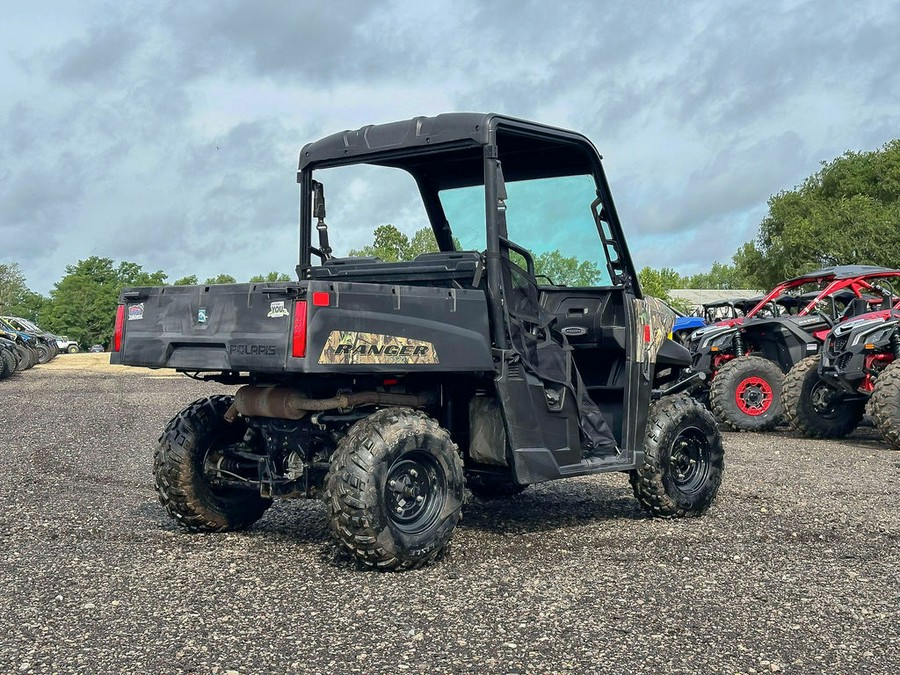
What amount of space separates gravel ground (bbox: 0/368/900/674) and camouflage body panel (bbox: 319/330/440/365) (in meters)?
1.16

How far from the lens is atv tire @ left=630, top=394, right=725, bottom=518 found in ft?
23.7

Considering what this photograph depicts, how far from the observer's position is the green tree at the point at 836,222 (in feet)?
144

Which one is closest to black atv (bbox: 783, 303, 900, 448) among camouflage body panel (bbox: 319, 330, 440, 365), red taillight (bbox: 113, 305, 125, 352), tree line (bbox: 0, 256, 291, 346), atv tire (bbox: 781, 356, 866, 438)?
atv tire (bbox: 781, 356, 866, 438)

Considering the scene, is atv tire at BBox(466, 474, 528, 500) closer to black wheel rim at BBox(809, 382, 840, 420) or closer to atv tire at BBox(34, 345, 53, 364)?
black wheel rim at BBox(809, 382, 840, 420)

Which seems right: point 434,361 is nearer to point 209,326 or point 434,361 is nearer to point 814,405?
point 209,326

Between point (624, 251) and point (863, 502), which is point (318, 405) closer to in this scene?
point (624, 251)

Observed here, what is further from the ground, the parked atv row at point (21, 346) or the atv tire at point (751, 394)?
the parked atv row at point (21, 346)

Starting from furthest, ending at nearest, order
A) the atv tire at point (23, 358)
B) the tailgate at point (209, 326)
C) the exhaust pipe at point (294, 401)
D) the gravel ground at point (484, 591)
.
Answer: the atv tire at point (23, 358)
the exhaust pipe at point (294, 401)
the tailgate at point (209, 326)
the gravel ground at point (484, 591)

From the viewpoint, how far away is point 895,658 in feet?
14.4

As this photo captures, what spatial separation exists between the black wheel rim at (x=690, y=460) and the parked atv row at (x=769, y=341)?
22.0 feet

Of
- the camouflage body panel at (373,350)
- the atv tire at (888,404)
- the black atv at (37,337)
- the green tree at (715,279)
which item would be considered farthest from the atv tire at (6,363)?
the green tree at (715,279)

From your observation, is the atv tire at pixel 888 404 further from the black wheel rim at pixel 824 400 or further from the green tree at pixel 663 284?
the green tree at pixel 663 284

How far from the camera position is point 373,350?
5.52 meters

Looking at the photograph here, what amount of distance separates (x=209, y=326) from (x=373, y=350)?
0.98 metres
